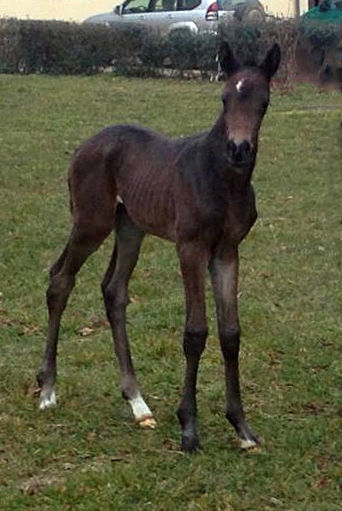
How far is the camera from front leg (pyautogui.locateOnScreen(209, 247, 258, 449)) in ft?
19.9

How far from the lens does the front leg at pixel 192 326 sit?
5930 mm

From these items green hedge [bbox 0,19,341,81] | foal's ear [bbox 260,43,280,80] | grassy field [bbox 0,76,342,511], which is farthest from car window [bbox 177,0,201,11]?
foal's ear [bbox 260,43,280,80]

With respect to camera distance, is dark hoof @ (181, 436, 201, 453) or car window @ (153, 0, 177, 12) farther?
car window @ (153, 0, 177, 12)

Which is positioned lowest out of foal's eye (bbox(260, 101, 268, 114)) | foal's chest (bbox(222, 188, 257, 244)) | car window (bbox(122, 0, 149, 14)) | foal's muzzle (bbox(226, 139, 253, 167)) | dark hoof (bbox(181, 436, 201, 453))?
car window (bbox(122, 0, 149, 14))

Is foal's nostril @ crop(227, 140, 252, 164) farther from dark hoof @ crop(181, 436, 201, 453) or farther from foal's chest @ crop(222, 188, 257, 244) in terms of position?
dark hoof @ crop(181, 436, 201, 453)

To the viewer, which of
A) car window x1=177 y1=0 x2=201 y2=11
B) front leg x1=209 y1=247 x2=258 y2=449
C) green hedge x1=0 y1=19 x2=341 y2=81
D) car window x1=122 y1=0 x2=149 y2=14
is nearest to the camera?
front leg x1=209 y1=247 x2=258 y2=449

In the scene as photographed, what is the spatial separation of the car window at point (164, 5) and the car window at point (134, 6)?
251mm

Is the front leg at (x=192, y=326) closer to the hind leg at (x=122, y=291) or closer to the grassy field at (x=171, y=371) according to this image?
the grassy field at (x=171, y=371)

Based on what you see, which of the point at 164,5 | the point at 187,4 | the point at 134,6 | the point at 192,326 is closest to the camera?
the point at 192,326

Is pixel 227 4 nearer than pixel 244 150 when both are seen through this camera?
No

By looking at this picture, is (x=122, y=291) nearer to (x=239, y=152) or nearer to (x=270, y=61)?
(x=239, y=152)

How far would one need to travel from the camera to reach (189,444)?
19.9 ft

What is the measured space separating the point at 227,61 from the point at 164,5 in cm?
2327

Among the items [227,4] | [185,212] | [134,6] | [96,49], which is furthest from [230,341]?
[134,6]
